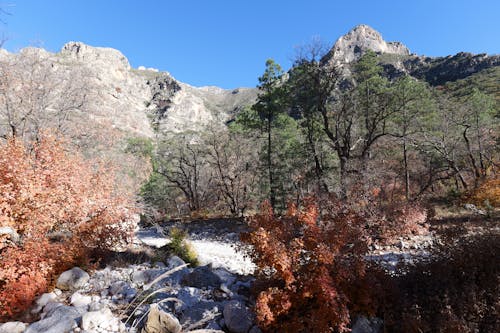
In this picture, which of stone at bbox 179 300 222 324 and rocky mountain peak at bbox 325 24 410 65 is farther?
rocky mountain peak at bbox 325 24 410 65

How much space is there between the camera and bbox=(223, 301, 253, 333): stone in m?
5.95

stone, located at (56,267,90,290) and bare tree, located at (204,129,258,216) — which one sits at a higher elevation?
bare tree, located at (204,129,258,216)

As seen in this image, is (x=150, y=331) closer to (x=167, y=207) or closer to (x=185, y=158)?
(x=185, y=158)

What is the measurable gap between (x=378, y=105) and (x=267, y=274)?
43.4ft

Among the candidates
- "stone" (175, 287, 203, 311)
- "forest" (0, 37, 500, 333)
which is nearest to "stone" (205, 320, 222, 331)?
"stone" (175, 287, 203, 311)

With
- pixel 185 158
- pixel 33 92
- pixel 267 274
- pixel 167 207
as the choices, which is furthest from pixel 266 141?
pixel 167 207

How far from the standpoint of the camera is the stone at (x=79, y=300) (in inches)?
267

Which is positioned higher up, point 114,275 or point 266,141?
point 266,141

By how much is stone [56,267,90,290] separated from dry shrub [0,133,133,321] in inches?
11.1

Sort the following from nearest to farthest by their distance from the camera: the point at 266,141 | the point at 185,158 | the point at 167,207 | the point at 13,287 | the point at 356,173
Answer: the point at 13,287, the point at 356,173, the point at 266,141, the point at 185,158, the point at 167,207

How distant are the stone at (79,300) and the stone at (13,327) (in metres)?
1.01

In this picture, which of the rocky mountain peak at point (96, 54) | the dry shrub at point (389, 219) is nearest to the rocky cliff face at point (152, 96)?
the rocky mountain peak at point (96, 54)

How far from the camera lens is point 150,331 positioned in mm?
5199

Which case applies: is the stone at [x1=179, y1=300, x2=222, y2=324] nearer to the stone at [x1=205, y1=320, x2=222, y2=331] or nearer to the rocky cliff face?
the stone at [x1=205, y1=320, x2=222, y2=331]
